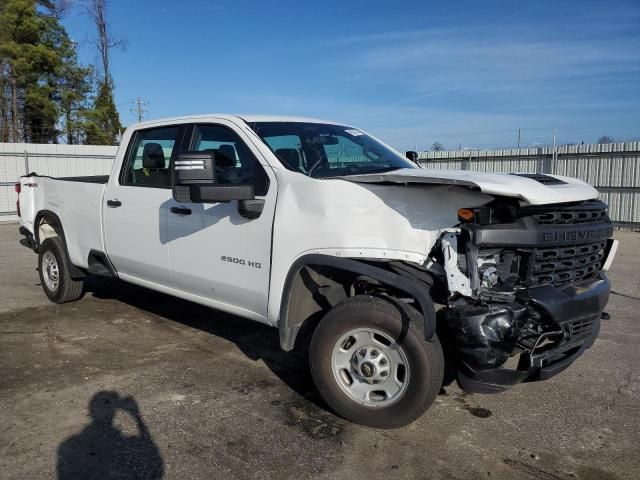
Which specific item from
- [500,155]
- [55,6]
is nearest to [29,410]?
[500,155]

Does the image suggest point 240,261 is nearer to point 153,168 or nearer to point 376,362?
point 376,362

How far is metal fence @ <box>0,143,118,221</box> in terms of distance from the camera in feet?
55.5

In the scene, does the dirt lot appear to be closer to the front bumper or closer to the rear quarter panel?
the front bumper

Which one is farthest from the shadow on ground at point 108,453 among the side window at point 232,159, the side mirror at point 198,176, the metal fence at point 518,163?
the metal fence at point 518,163

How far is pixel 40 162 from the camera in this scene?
1748cm

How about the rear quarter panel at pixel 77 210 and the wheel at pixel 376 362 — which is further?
the rear quarter panel at pixel 77 210

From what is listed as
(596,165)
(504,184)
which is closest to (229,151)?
(504,184)

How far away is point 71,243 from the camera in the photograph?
6.02 m

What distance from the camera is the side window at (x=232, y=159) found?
3.94 metres

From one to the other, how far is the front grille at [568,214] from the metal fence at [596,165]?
1299 cm

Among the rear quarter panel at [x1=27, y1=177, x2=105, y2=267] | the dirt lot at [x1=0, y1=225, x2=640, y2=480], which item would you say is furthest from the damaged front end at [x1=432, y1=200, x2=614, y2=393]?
the rear quarter panel at [x1=27, y1=177, x2=105, y2=267]

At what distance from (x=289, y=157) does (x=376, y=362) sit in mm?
1613

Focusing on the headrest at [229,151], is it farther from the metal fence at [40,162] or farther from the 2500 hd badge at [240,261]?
the metal fence at [40,162]

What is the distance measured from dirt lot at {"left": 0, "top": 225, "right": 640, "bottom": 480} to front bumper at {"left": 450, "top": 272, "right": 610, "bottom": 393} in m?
0.47
